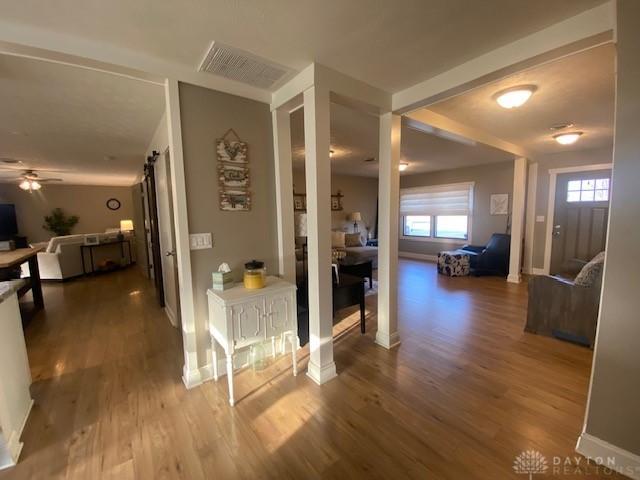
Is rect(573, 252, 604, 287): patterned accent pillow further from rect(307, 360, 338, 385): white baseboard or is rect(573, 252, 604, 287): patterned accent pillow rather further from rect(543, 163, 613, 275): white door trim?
rect(543, 163, 613, 275): white door trim

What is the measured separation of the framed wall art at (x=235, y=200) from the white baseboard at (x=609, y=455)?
8.54 feet

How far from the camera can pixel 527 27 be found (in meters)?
1.54

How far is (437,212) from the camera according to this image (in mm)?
6879

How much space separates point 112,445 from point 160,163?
101 inches

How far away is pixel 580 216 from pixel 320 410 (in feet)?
19.2

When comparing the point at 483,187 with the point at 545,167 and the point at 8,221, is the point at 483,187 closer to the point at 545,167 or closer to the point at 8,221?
Result: the point at 545,167

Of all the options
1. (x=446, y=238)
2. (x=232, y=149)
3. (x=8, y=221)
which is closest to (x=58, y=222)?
(x=8, y=221)

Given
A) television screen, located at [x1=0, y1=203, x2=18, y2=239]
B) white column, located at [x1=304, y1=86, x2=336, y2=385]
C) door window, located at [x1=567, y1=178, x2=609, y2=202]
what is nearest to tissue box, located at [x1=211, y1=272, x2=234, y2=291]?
white column, located at [x1=304, y1=86, x2=336, y2=385]

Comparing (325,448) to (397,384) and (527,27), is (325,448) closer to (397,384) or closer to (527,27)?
(397,384)

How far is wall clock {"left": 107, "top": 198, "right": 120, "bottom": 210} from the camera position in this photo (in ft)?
27.6

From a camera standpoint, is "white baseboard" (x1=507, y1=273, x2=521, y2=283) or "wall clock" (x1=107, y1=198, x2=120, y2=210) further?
"wall clock" (x1=107, y1=198, x2=120, y2=210)

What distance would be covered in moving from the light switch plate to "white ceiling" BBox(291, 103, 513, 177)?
162 centimetres

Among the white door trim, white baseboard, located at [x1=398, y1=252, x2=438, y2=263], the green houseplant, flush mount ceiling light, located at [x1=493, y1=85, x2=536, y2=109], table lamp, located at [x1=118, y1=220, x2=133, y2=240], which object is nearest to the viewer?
flush mount ceiling light, located at [x1=493, y1=85, x2=536, y2=109]

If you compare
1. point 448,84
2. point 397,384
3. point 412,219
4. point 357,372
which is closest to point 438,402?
point 397,384
